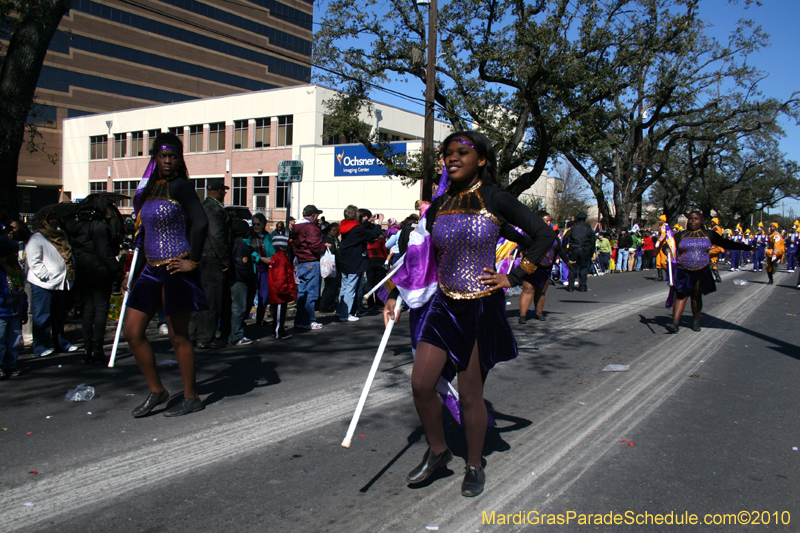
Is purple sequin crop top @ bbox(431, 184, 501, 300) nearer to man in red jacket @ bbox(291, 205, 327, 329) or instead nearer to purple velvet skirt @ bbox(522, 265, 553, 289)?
man in red jacket @ bbox(291, 205, 327, 329)

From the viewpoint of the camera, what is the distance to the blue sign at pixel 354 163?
1485 inches

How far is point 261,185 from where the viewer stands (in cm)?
A: 4278

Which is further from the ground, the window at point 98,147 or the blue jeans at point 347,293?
the window at point 98,147

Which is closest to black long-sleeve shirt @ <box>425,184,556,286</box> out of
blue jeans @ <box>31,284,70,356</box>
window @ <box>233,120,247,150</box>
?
blue jeans @ <box>31,284,70,356</box>

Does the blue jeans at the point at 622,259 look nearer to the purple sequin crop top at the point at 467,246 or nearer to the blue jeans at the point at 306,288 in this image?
the blue jeans at the point at 306,288

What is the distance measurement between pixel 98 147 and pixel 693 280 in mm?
53216

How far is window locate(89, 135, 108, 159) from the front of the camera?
50.8 metres

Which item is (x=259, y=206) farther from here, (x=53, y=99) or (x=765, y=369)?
(x=765, y=369)

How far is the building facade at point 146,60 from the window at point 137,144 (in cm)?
778

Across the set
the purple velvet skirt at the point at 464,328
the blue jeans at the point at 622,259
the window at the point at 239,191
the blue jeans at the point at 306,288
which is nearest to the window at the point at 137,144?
the window at the point at 239,191

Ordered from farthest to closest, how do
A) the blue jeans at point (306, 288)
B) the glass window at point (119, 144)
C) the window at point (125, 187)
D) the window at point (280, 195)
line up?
1. the glass window at point (119, 144)
2. the window at point (125, 187)
3. the window at point (280, 195)
4. the blue jeans at point (306, 288)

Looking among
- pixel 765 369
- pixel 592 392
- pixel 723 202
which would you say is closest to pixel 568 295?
pixel 765 369

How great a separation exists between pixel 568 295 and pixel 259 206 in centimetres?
3185

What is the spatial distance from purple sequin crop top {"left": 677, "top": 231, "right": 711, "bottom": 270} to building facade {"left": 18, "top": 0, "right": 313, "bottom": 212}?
139 ft
